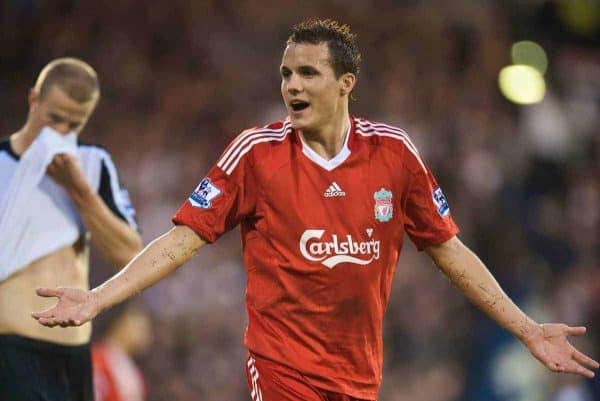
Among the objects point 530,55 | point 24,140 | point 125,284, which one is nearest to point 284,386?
point 125,284

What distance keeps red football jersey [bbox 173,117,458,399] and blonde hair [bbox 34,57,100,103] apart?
1317 millimetres

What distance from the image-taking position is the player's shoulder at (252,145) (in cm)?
473

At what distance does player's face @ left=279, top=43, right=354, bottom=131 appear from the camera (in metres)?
4.76

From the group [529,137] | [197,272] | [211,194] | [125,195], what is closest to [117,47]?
[197,272]

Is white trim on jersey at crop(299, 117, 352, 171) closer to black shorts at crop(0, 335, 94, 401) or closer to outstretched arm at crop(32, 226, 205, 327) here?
outstretched arm at crop(32, 226, 205, 327)

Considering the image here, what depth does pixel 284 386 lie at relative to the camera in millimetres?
4738

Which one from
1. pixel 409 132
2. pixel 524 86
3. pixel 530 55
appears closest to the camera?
pixel 409 132

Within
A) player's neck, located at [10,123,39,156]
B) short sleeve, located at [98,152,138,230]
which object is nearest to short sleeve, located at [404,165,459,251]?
short sleeve, located at [98,152,138,230]

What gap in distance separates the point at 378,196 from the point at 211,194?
692 millimetres

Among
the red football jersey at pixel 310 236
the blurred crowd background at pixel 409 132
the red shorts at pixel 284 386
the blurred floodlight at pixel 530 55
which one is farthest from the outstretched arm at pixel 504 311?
the blurred floodlight at pixel 530 55

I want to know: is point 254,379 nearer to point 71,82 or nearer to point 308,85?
point 308,85

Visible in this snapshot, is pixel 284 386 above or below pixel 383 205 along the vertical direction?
below

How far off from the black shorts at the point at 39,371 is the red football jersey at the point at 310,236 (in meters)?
1.18

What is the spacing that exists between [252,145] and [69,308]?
101cm
